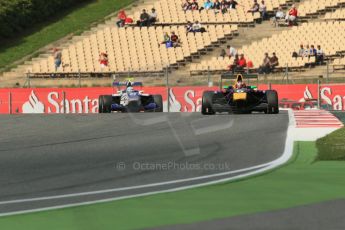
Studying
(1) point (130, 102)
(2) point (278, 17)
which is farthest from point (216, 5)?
(1) point (130, 102)

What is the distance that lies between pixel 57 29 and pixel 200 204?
116 feet

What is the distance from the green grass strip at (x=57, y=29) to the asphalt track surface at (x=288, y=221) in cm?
3179

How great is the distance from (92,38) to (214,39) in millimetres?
5441

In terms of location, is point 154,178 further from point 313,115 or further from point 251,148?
point 313,115

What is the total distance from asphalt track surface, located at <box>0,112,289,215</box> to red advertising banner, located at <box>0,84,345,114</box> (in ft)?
28.9

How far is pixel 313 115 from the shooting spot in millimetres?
22047

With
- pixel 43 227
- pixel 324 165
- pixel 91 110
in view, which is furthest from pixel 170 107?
pixel 43 227

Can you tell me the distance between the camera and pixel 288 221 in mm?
7938

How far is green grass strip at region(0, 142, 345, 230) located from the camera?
316 inches

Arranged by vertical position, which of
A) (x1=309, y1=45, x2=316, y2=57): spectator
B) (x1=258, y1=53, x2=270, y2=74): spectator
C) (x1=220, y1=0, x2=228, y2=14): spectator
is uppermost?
(x1=220, y1=0, x2=228, y2=14): spectator

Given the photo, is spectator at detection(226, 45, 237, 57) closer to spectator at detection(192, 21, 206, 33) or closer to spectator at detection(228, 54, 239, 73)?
spectator at detection(228, 54, 239, 73)

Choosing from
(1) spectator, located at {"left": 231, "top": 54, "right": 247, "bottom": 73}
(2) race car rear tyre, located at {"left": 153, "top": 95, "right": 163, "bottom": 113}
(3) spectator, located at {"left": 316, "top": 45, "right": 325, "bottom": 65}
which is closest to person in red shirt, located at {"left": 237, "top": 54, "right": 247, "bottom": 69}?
(1) spectator, located at {"left": 231, "top": 54, "right": 247, "bottom": 73}

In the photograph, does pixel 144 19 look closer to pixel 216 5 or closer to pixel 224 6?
pixel 216 5

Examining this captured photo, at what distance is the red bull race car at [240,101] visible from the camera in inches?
935
